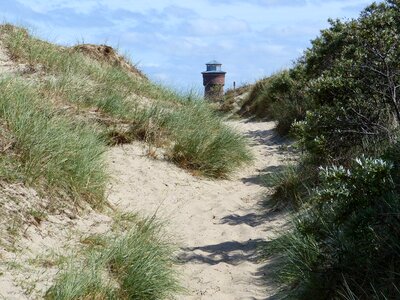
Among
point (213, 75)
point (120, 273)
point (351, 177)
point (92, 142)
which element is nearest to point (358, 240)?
point (351, 177)

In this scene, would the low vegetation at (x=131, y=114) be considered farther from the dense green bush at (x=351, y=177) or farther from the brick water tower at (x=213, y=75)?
the brick water tower at (x=213, y=75)

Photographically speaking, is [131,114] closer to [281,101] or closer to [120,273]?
[120,273]

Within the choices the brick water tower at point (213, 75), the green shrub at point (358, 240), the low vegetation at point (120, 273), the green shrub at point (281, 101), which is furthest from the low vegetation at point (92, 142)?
the brick water tower at point (213, 75)

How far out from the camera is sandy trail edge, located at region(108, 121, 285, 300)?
584cm

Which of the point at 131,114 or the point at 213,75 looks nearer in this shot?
the point at 131,114

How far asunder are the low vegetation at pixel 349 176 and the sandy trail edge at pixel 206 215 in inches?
18.1

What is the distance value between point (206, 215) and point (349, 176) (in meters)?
3.87

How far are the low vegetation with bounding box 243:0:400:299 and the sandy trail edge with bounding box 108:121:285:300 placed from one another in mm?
460

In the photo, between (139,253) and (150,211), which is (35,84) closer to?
(150,211)

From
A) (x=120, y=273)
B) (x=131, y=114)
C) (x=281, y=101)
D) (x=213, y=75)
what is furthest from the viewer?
(x=213, y=75)

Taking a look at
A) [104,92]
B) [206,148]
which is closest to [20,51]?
[104,92]

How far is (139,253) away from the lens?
202 inches

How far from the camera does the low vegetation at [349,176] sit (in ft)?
13.8

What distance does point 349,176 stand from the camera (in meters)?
4.46
